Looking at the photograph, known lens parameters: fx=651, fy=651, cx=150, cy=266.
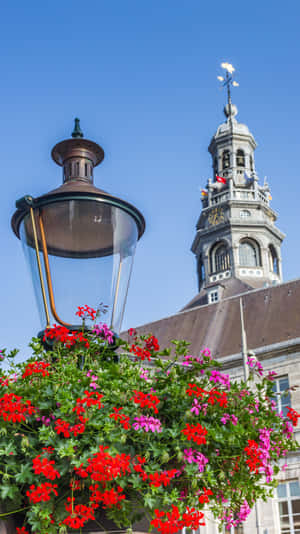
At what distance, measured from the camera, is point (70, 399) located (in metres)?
3.83

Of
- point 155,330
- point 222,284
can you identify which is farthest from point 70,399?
point 222,284

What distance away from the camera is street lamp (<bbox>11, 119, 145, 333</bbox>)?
4.83m

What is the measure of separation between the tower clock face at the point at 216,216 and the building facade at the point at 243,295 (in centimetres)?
9

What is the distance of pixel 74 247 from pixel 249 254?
166 ft

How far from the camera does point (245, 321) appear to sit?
2736cm

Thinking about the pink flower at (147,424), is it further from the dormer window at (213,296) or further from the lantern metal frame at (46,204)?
the dormer window at (213,296)

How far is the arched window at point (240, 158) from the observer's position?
59.3m

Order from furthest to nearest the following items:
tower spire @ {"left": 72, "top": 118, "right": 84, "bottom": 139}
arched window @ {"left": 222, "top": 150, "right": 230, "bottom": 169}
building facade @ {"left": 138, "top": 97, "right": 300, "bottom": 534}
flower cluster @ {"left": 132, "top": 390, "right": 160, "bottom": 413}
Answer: arched window @ {"left": 222, "top": 150, "right": 230, "bottom": 169}, building facade @ {"left": 138, "top": 97, "right": 300, "bottom": 534}, tower spire @ {"left": 72, "top": 118, "right": 84, "bottom": 139}, flower cluster @ {"left": 132, "top": 390, "right": 160, "bottom": 413}

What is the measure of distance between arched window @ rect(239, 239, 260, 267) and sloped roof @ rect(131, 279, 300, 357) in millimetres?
23868

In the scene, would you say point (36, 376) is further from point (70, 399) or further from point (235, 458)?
point (235, 458)

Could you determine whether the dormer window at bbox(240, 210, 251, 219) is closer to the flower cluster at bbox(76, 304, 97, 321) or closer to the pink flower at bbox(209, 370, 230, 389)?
the flower cluster at bbox(76, 304, 97, 321)

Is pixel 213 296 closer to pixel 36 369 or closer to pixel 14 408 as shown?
pixel 36 369

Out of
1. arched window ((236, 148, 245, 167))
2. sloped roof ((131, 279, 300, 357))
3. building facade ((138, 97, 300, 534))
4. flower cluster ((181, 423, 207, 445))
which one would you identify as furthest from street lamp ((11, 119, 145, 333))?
arched window ((236, 148, 245, 167))

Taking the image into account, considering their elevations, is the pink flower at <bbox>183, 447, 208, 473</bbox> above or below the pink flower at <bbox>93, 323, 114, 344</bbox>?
below
